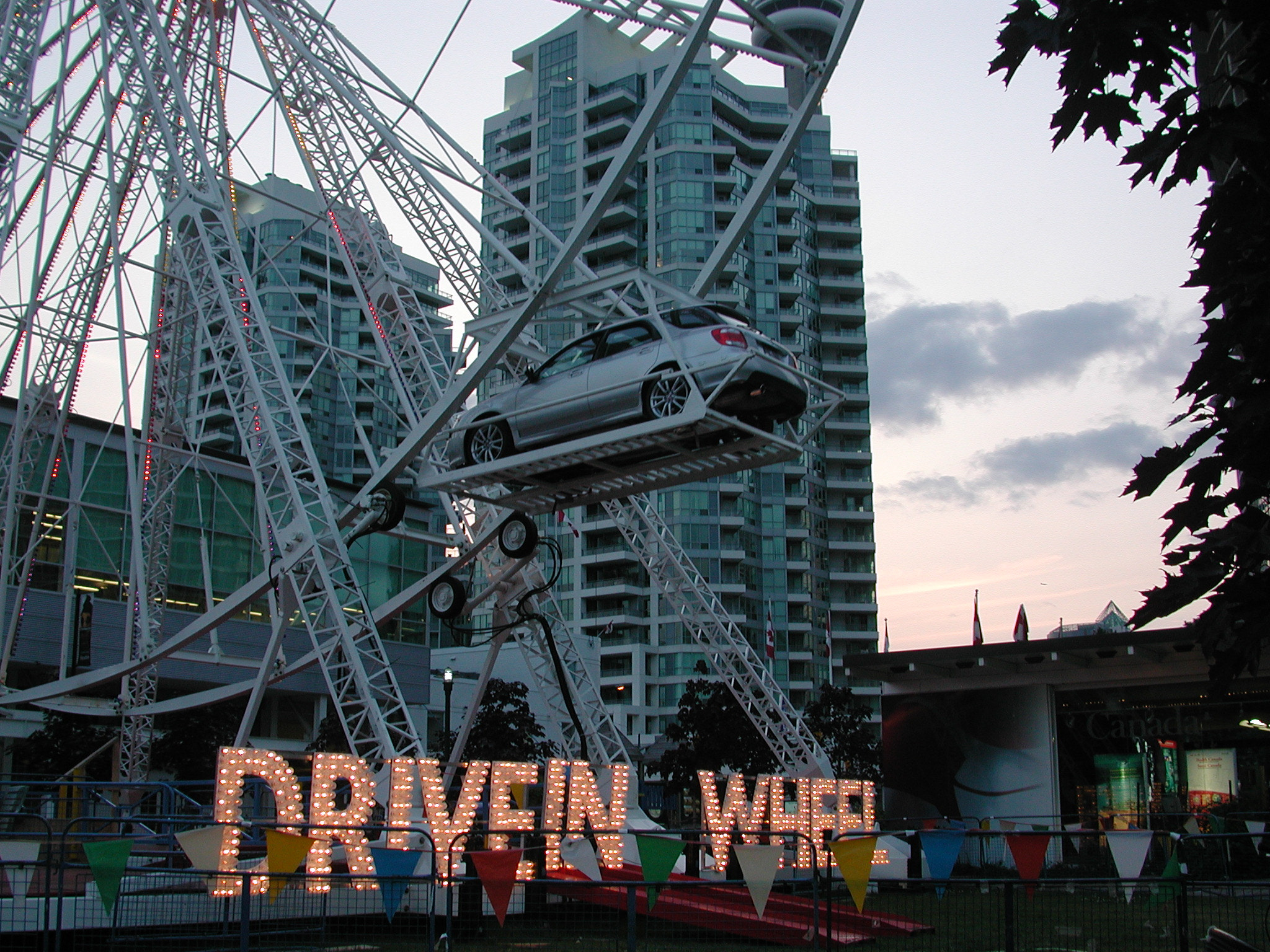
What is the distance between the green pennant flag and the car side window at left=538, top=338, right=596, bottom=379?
8.46 metres

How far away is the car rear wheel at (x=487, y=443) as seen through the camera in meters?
19.0

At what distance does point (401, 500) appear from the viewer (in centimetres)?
2102

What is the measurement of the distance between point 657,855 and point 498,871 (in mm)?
1445

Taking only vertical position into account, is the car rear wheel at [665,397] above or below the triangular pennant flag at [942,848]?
above

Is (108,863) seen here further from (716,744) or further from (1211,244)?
(716,744)

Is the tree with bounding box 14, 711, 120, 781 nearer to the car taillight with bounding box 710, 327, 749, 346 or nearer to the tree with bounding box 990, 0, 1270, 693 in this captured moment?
the car taillight with bounding box 710, 327, 749, 346

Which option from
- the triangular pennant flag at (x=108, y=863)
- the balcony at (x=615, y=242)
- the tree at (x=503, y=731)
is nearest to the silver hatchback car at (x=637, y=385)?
the triangular pennant flag at (x=108, y=863)

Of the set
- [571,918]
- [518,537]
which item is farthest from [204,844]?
[518,537]

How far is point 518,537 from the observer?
21.3 m

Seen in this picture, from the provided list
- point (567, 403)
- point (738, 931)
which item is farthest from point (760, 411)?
point (738, 931)

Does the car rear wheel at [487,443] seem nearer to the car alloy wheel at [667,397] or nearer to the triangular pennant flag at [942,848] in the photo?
the car alloy wheel at [667,397]

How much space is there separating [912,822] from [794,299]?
75.8 metres

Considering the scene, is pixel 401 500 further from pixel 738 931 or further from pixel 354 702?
pixel 738 931

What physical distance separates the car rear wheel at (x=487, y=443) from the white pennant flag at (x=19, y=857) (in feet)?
26.8
